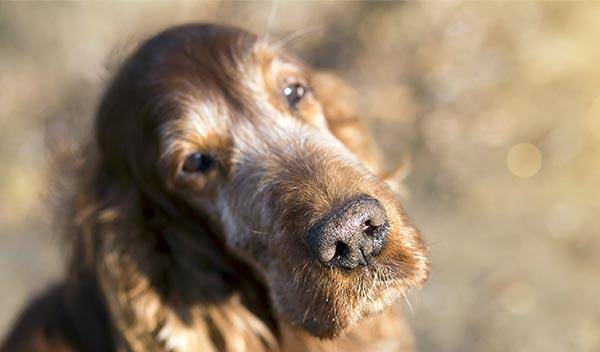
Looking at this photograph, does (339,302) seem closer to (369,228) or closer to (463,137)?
(369,228)

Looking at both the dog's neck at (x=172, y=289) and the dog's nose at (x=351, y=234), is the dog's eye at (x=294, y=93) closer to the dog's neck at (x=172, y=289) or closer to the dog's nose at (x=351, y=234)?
the dog's neck at (x=172, y=289)

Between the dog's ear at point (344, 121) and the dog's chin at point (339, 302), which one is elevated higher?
the dog's ear at point (344, 121)

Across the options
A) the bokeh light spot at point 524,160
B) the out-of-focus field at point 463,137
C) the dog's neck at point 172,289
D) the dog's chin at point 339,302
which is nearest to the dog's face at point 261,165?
the dog's chin at point 339,302

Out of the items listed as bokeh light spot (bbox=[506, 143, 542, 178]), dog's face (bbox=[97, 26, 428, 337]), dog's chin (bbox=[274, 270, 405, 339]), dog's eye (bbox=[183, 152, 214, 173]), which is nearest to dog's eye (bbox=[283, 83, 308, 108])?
dog's face (bbox=[97, 26, 428, 337])

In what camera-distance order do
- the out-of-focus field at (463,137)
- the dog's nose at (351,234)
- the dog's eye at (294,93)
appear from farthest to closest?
the out-of-focus field at (463,137), the dog's eye at (294,93), the dog's nose at (351,234)

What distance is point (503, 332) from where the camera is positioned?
5746mm

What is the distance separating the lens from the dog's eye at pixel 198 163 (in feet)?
12.1

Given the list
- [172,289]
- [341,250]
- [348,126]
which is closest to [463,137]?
[348,126]

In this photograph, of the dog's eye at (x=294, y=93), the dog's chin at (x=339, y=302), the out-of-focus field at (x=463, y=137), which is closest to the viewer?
the dog's chin at (x=339, y=302)

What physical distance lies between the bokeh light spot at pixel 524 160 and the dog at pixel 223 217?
2.56m

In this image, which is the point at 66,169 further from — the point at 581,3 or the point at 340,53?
the point at 581,3

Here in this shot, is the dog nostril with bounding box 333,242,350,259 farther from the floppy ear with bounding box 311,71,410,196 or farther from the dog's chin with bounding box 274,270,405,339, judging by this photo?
the floppy ear with bounding box 311,71,410,196

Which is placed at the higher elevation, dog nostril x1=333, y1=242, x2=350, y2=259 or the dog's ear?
the dog's ear

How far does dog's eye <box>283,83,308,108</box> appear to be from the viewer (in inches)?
153
